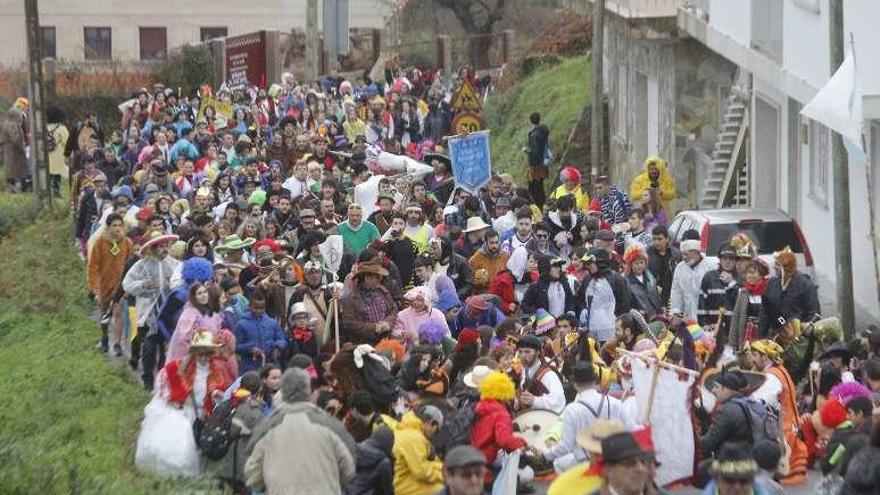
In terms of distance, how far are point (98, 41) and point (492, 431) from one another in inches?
2579

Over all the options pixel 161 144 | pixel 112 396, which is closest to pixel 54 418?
pixel 112 396

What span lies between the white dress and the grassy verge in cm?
19

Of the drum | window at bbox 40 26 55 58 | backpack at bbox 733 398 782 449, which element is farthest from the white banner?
window at bbox 40 26 55 58

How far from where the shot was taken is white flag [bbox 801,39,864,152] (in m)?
20.6

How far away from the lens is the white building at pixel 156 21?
78750 mm

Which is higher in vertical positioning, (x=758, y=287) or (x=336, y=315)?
(x=758, y=287)

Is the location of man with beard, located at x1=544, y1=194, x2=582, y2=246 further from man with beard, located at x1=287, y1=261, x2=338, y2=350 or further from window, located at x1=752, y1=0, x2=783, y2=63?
window, located at x1=752, y1=0, x2=783, y2=63

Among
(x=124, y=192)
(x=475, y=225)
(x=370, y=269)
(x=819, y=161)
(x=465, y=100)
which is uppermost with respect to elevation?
(x=465, y=100)

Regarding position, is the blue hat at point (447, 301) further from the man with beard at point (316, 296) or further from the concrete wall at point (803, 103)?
the concrete wall at point (803, 103)

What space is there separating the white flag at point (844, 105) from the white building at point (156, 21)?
57591mm

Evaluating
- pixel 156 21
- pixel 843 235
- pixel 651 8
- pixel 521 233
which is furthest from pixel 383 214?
pixel 156 21

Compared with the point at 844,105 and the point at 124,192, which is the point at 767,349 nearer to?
the point at 844,105

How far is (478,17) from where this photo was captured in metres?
63.6

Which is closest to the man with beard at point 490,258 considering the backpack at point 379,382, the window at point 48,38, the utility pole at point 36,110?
the backpack at point 379,382
